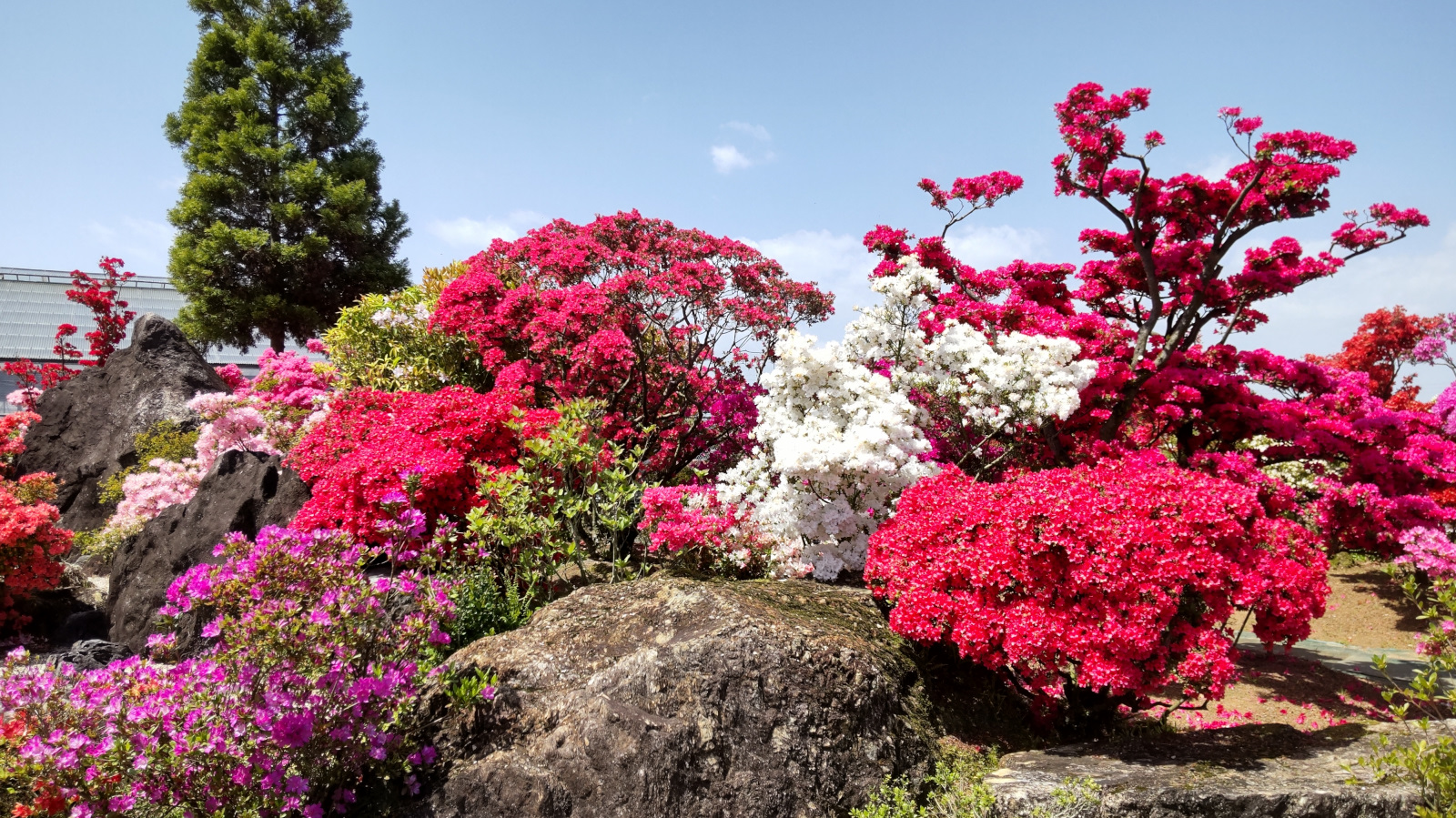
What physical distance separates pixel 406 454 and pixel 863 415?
4.22m

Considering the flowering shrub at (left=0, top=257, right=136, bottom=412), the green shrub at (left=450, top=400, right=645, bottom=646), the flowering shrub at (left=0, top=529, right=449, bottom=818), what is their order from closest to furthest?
1. the flowering shrub at (left=0, top=529, right=449, bottom=818)
2. the green shrub at (left=450, top=400, right=645, bottom=646)
3. the flowering shrub at (left=0, top=257, right=136, bottom=412)

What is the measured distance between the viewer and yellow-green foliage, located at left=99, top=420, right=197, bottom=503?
11.4 metres

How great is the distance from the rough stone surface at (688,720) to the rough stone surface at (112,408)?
1128 centimetres

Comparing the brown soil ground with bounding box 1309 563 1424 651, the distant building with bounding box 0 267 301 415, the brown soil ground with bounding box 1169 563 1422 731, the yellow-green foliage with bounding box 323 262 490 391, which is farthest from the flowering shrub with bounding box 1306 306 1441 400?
the distant building with bounding box 0 267 301 415

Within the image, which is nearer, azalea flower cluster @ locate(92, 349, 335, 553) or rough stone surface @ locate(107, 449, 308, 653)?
rough stone surface @ locate(107, 449, 308, 653)

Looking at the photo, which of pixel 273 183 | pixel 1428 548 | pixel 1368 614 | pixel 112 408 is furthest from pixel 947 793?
pixel 273 183

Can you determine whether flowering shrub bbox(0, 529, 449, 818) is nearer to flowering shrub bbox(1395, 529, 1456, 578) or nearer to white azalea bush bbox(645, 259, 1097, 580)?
white azalea bush bbox(645, 259, 1097, 580)

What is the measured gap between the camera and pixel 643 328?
10.3 meters

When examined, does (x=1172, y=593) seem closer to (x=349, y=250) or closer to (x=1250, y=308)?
(x=1250, y=308)

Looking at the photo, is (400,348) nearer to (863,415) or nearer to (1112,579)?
(863,415)

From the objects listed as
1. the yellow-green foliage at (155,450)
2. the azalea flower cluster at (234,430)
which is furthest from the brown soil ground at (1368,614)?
the yellow-green foliage at (155,450)

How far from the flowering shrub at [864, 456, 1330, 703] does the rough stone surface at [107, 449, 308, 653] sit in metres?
6.83

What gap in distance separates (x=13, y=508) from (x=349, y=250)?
57.7ft

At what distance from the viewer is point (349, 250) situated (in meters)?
24.7
